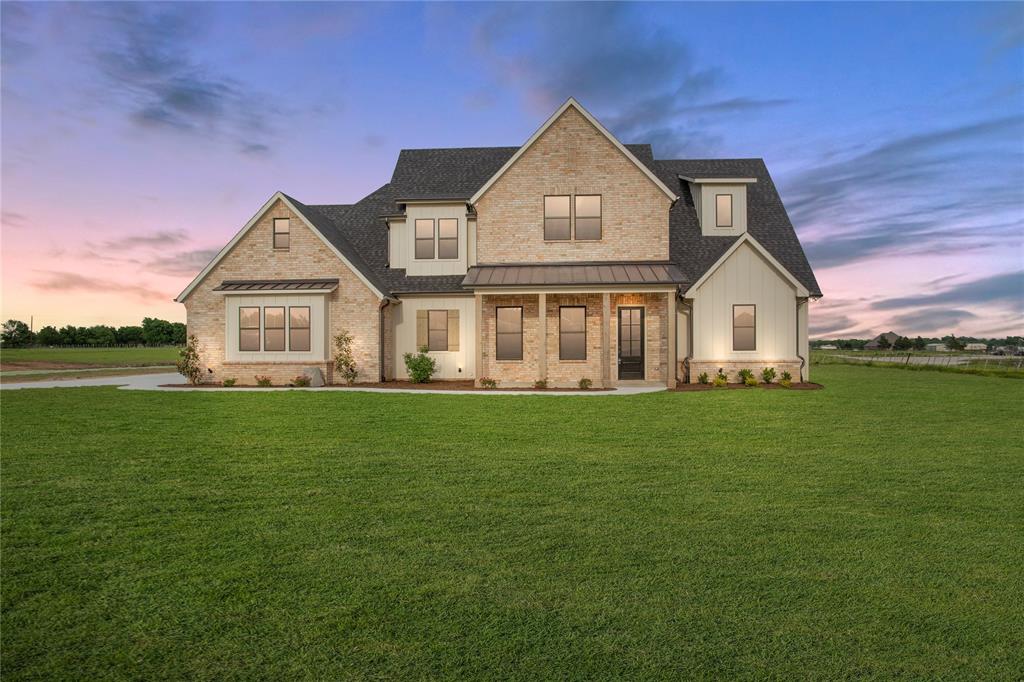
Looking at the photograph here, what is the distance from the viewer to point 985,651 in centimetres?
372

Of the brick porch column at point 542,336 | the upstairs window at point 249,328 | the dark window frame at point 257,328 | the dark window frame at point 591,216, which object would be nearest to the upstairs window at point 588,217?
the dark window frame at point 591,216

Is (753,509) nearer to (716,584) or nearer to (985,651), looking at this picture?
(716,584)

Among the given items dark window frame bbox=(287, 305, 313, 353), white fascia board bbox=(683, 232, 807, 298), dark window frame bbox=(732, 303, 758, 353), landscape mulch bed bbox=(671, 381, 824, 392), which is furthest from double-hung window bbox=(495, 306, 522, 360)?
dark window frame bbox=(732, 303, 758, 353)

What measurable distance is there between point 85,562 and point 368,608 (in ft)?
8.82

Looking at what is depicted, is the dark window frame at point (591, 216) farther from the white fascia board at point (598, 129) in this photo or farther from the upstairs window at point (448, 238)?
the upstairs window at point (448, 238)

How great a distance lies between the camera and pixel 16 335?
93688 mm

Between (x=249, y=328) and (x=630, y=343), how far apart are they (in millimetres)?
14424

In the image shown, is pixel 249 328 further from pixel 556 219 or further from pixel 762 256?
pixel 762 256

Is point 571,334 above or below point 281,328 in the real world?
below

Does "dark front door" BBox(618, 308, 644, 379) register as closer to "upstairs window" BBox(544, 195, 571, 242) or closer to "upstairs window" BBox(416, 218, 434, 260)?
"upstairs window" BBox(544, 195, 571, 242)

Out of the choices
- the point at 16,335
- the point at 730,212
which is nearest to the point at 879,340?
the point at 730,212

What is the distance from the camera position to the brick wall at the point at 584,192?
915 inches

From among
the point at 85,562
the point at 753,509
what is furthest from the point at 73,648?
the point at 753,509

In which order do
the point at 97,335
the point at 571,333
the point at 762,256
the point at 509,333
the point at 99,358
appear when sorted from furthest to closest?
the point at 97,335 < the point at 99,358 < the point at 509,333 < the point at 571,333 < the point at 762,256
